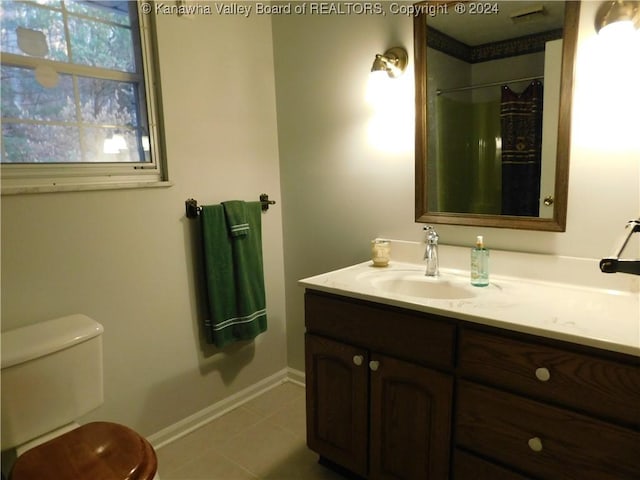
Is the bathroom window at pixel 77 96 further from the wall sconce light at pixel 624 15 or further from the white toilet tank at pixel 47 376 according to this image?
the wall sconce light at pixel 624 15

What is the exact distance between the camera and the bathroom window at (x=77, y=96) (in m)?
1.51

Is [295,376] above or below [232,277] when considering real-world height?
below

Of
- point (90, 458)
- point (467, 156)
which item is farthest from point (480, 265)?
point (90, 458)

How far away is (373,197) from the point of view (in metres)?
2.02

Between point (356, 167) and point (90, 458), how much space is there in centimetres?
151

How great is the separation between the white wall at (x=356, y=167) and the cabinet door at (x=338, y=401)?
0.60 metres

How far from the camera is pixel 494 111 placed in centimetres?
160

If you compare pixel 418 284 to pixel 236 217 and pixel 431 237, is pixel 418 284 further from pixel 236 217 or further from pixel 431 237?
pixel 236 217

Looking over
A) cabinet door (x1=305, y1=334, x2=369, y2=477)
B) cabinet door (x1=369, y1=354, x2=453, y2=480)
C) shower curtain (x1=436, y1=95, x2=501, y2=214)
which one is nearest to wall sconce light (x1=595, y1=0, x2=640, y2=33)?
shower curtain (x1=436, y1=95, x2=501, y2=214)

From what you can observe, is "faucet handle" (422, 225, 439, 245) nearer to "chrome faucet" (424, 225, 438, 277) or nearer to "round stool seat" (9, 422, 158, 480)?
"chrome faucet" (424, 225, 438, 277)

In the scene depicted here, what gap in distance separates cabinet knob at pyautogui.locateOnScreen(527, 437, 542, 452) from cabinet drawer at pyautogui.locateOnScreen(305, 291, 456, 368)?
0.91ft

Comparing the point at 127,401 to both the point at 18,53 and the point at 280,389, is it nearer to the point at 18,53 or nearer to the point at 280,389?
the point at 280,389

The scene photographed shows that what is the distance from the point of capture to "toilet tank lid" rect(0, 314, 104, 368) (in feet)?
4.36

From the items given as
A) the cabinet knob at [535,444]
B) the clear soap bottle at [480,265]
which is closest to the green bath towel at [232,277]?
the clear soap bottle at [480,265]
